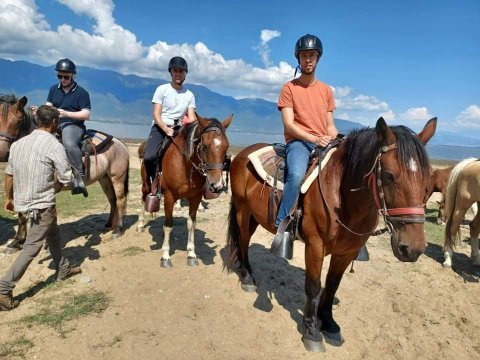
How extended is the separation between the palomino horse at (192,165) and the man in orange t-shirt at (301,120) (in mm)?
1243

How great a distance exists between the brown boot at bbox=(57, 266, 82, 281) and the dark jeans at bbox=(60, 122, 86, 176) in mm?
1731

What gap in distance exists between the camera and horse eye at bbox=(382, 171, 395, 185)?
268 centimetres

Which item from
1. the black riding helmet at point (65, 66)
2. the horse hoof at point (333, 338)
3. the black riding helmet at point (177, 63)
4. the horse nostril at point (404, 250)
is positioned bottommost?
the horse hoof at point (333, 338)

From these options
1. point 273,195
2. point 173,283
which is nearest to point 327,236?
point 273,195

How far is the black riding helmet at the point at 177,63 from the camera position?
19.3ft

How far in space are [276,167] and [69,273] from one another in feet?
11.8

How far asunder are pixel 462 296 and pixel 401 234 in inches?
158

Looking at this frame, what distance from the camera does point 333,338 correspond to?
4109 mm

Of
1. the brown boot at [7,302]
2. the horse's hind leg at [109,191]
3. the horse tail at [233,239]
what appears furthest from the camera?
the horse's hind leg at [109,191]

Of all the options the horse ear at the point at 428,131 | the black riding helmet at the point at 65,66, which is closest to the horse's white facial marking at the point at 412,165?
the horse ear at the point at 428,131

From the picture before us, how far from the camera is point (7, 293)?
415 centimetres

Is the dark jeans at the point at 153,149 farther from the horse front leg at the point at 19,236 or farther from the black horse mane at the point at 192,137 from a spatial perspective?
the horse front leg at the point at 19,236

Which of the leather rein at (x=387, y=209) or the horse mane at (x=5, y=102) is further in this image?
the horse mane at (x=5, y=102)

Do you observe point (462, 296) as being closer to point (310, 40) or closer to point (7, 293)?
point (310, 40)
